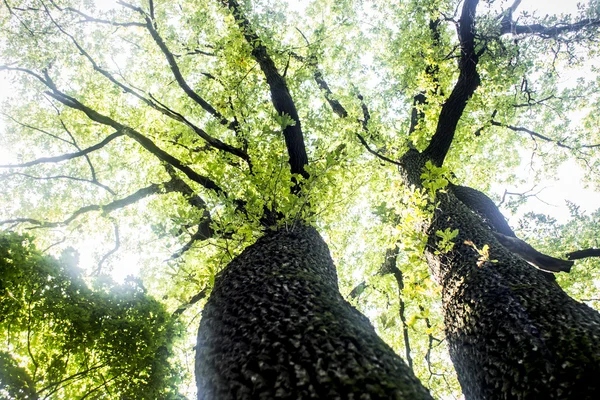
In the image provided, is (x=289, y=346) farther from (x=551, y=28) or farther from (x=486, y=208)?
(x=551, y=28)

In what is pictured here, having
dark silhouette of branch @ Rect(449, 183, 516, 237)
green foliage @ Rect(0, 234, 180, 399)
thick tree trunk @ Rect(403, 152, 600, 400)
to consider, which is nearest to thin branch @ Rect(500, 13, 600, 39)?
dark silhouette of branch @ Rect(449, 183, 516, 237)

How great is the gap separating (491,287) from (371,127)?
4078 mm

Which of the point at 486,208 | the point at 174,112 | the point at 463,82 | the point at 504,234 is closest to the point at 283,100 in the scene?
the point at 174,112

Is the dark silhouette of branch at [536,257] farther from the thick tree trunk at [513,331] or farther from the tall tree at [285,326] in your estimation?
the tall tree at [285,326]

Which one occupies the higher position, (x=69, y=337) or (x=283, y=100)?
(x=283, y=100)

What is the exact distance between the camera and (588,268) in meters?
8.59

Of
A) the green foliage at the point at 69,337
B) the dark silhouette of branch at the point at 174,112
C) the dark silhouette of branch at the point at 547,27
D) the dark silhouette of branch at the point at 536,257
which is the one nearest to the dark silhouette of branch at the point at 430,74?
the dark silhouette of branch at the point at 547,27

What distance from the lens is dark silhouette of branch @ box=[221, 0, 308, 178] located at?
5074 mm

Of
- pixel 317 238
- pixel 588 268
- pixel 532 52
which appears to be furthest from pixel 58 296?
pixel 588 268

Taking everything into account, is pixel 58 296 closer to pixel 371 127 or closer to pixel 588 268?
pixel 371 127

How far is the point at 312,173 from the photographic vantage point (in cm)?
376

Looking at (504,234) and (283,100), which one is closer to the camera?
(504,234)

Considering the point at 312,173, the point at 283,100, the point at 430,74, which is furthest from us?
the point at 430,74

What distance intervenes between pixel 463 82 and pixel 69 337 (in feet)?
23.0
